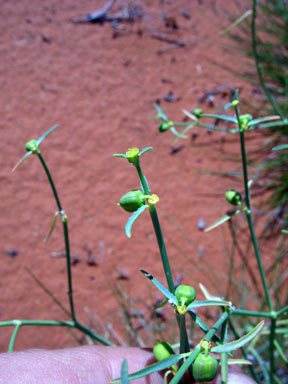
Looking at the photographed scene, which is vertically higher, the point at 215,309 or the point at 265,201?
the point at 265,201

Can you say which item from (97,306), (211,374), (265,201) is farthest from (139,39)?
(211,374)

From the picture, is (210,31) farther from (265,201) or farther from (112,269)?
(112,269)

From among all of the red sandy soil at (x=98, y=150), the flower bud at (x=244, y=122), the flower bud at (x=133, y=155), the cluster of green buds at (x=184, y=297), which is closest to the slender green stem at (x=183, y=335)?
the cluster of green buds at (x=184, y=297)

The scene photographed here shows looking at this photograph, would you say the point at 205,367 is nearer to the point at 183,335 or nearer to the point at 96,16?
the point at 183,335

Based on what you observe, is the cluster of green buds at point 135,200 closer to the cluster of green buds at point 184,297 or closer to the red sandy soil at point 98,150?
the cluster of green buds at point 184,297

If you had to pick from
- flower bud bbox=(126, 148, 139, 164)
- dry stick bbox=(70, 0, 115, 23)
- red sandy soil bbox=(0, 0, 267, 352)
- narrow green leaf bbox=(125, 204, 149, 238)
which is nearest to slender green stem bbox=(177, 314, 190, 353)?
narrow green leaf bbox=(125, 204, 149, 238)

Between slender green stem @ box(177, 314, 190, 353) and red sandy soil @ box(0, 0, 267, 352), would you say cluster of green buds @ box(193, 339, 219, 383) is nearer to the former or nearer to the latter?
slender green stem @ box(177, 314, 190, 353)
